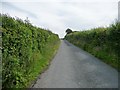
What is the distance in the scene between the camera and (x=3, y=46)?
6.69m

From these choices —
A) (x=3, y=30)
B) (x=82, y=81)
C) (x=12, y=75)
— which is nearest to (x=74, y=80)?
(x=82, y=81)

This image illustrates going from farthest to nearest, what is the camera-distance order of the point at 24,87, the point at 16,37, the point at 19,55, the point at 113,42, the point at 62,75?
the point at 113,42
the point at 62,75
the point at 19,55
the point at 16,37
the point at 24,87

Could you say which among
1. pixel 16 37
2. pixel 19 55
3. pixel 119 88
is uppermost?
pixel 16 37

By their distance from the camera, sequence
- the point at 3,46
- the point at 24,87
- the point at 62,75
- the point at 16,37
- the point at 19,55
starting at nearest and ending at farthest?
1. the point at 3,46
2. the point at 24,87
3. the point at 16,37
4. the point at 19,55
5. the point at 62,75

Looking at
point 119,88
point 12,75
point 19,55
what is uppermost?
point 19,55

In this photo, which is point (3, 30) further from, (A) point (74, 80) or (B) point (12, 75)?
(A) point (74, 80)

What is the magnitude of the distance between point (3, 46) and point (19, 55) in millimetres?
1769

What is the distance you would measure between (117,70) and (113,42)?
4.32 metres

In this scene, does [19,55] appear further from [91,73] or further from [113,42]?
[113,42]

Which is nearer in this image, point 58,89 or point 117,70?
point 58,89

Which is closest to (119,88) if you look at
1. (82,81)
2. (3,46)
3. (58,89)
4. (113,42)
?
(82,81)

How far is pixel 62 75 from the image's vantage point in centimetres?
983

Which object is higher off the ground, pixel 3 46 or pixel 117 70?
pixel 3 46

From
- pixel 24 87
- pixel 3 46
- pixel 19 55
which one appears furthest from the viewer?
pixel 19 55
